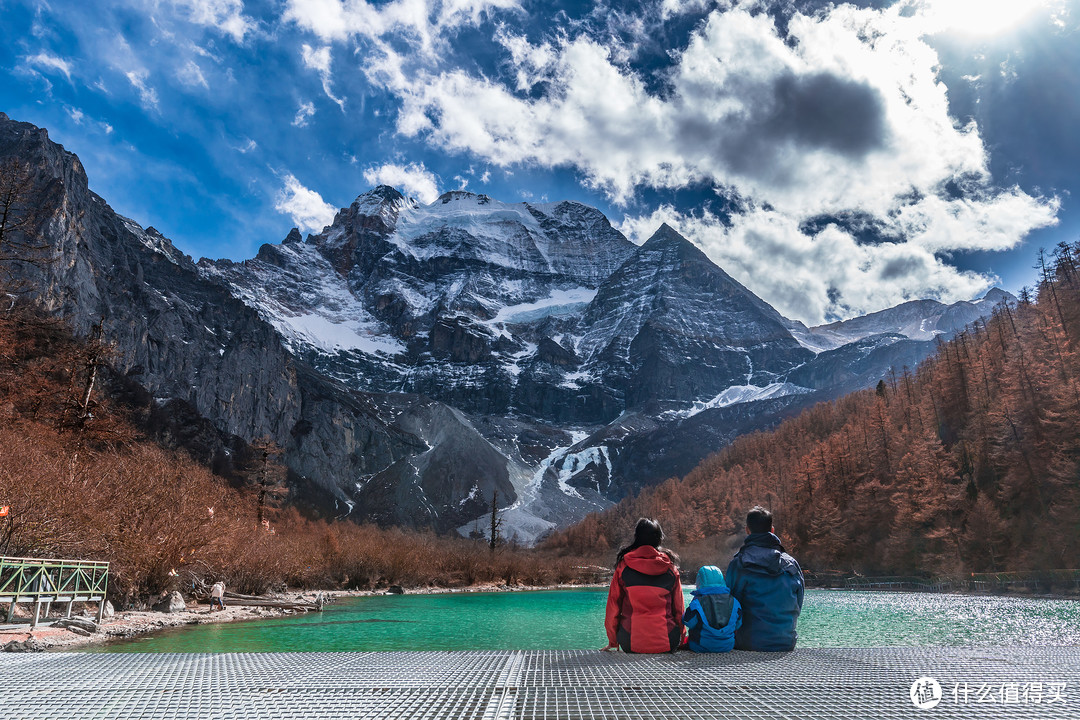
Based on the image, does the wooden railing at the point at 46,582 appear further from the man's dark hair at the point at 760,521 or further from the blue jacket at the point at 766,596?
the man's dark hair at the point at 760,521

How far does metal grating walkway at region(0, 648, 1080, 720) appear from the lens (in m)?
3.61

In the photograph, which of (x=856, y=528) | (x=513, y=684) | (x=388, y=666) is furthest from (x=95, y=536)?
(x=856, y=528)

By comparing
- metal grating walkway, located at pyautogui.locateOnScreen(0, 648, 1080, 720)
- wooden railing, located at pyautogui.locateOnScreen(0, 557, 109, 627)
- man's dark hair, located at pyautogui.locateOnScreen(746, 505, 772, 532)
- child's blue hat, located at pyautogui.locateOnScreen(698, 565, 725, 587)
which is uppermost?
man's dark hair, located at pyautogui.locateOnScreen(746, 505, 772, 532)

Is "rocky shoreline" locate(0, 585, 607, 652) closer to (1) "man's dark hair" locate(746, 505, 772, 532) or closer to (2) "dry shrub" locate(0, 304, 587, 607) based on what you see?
(2) "dry shrub" locate(0, 304, 587, 607)

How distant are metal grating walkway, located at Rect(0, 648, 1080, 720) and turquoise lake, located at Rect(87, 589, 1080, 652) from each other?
5.86m

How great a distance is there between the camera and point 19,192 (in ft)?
51.6

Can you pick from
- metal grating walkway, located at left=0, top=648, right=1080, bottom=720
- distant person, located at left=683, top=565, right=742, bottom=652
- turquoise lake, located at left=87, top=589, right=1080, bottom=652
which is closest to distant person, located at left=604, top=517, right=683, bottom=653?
distant person, located at left=683, top=565, right=742, bottom=652

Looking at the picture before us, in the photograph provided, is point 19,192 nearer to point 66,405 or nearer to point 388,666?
point 66,405

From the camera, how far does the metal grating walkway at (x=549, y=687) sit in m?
3.61

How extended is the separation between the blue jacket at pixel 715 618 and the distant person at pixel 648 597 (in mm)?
233

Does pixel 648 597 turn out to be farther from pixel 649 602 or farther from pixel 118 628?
pixel 118 628

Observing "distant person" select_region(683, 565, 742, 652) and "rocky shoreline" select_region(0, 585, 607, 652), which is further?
"rocky shoreline" select_region(0, 585, 607, 652)

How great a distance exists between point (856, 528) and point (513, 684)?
196 feet

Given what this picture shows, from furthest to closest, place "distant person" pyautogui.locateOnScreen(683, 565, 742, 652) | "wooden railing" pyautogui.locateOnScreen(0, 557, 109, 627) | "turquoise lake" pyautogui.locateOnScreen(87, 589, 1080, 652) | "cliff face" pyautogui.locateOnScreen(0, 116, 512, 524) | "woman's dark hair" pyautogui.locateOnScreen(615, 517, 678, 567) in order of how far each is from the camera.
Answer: "cliff face" pyautogui.locateOnScreen(0, 116, 512, 524) < "turquoise lake" pyautogui.locateOnScreen(87, 589, 1080, 652) < "wooden railing" pyautogui.locateOnScreen(0, 557, 109, 627) < "woman's dark hair" pyautogui.locateOnScreen(615, 517, 678, 567) < "distant person" pyautogui.locateOnScreen(683, 565, 742, 652)
